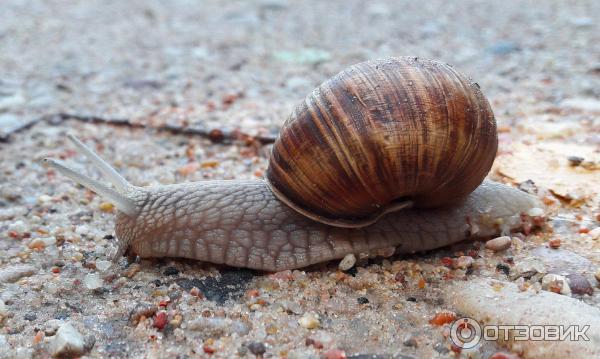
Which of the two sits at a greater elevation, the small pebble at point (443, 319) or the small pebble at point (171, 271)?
the small pebble at point (443, 319)

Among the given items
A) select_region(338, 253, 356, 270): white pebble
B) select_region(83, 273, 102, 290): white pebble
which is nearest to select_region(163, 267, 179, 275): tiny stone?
select_region(83, 273, 102, 290): white pebble

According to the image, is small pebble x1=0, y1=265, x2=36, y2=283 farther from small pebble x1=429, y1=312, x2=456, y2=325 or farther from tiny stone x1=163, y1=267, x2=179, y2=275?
small pebble x1=429, y1=312, x2=456, y2=325

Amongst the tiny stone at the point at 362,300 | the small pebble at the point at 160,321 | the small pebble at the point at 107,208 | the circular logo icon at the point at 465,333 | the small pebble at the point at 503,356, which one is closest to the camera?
the small pebble at the point at 503,356

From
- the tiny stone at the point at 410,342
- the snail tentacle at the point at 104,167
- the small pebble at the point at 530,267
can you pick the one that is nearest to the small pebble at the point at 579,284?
the small pebble at the point at 530,267

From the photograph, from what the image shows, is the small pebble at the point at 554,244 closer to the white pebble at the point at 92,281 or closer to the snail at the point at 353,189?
the snail at the point at 353,189

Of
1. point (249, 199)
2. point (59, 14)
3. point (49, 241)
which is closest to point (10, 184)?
point (49, 241)

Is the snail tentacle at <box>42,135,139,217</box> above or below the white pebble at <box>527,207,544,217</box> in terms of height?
above
